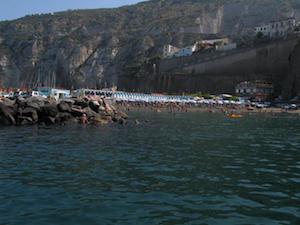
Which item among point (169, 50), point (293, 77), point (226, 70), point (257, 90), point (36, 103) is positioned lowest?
point (36, 103)

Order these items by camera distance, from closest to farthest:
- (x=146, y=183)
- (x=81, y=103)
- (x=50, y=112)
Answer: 1. (x=146, y=183)
2. (x=50, y=112)
3. (x=81, y=103)

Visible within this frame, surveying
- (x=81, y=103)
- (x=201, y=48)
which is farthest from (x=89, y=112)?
(x=201, y=48)

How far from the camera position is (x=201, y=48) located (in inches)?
5866

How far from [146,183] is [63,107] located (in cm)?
3046

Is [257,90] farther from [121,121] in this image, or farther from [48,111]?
[48,111]

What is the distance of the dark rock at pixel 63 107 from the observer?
46.2m

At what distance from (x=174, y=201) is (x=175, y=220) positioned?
2044mm

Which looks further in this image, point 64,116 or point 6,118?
point 64,116

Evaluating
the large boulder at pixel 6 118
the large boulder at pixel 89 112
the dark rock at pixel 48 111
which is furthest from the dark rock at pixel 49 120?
the large boulder at pixel 89 112

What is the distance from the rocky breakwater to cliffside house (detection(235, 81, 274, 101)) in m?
66.0

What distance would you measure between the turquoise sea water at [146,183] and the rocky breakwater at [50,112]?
13.5 meters

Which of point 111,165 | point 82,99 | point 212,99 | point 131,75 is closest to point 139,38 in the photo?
point 131,75

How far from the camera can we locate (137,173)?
19.4 metres

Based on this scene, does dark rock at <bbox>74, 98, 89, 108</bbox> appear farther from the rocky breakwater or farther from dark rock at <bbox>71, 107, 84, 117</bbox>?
dark rock at <bbox>71, 107, 84, 117</bbox>
